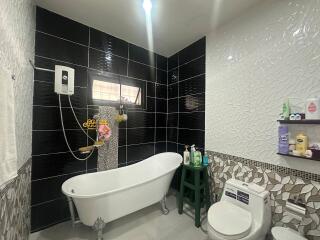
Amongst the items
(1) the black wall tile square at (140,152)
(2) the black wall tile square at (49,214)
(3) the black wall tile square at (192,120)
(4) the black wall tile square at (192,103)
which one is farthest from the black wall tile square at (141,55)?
(2) the black wall tile square at (49,214)

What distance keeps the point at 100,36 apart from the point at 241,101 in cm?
212

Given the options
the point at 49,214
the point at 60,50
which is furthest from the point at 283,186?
the point at 60,50

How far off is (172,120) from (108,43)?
1.65m

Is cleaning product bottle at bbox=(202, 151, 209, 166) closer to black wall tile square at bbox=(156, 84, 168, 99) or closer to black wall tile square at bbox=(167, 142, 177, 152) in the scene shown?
black wall tile square at bbox=(167, 142, 177, 152)

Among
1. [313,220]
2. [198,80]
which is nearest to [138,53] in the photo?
[198,80]

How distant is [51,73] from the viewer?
188cm

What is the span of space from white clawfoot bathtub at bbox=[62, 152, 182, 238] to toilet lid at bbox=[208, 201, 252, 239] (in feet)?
2.45

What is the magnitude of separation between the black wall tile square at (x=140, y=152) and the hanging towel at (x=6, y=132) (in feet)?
5.79

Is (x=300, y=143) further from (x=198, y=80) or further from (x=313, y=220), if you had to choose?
(x=198, y=80)

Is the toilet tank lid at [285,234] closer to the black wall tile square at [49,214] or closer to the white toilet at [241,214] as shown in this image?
the white toilet at [241,214]

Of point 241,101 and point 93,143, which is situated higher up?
point 241,101

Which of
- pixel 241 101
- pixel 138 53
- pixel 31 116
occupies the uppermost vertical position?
pixel 138 53

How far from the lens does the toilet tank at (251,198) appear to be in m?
1.44

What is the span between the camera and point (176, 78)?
2852mm
